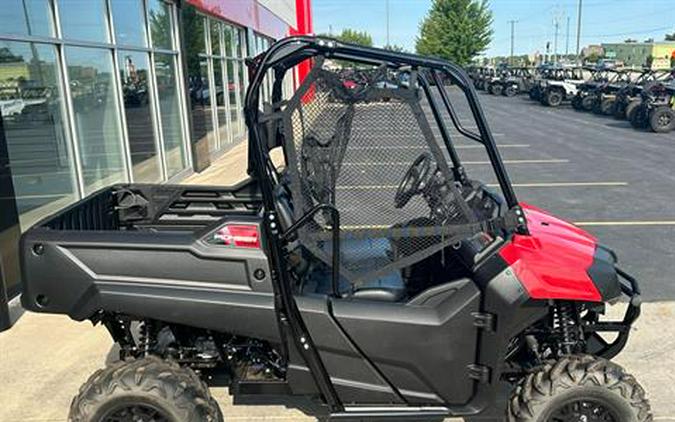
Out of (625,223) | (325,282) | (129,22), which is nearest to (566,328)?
(325,282)

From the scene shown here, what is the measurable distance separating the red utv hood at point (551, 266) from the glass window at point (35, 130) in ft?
15.5

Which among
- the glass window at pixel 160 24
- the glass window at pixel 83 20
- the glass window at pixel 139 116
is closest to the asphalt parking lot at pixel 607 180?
the glass window at pixel 139 116

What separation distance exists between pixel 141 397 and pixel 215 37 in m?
12.4

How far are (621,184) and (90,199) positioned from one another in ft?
27.7

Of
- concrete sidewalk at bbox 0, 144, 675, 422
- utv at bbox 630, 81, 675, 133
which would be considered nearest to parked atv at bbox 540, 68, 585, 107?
utv at bbox 630, 81, 675, 133

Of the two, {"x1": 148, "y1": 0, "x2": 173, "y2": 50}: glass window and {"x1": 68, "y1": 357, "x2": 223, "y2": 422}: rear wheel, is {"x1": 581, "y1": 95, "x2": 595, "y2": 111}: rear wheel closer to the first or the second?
{"x1": 148, "y1": 0, "x2": 173, "y2": 50}: glass window

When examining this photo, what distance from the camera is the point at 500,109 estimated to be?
25.0 metres

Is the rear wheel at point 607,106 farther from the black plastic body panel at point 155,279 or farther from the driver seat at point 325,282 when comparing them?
the black plastic body panel at point 155,279

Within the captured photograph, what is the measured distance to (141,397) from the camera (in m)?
2.60

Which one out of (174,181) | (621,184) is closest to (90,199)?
(174,181)

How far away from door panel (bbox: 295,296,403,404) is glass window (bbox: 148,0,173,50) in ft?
27.2

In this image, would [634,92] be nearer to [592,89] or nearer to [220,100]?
[592,89]

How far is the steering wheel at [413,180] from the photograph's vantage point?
2.59 meters

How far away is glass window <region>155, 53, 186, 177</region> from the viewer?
10023mm
